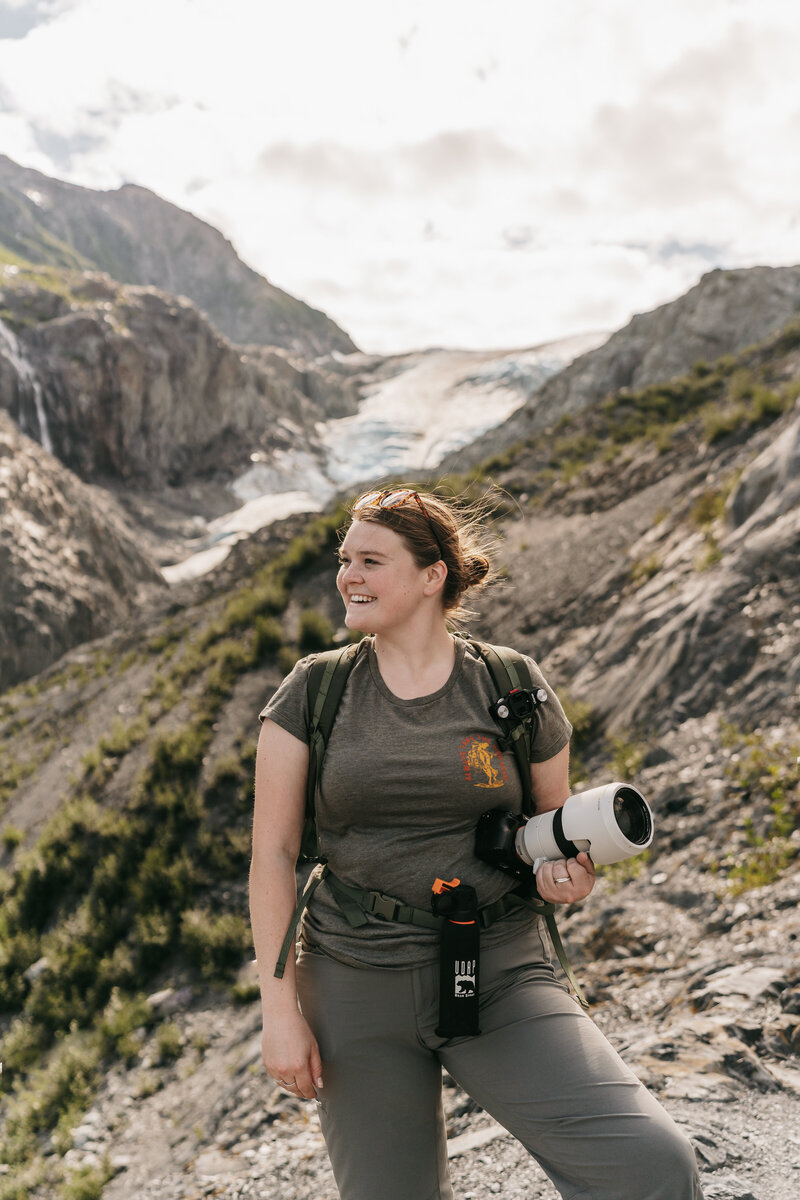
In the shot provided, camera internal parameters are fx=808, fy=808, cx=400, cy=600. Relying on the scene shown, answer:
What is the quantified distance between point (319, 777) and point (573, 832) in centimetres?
70

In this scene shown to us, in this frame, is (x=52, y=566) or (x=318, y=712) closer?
(x=318, y=712)

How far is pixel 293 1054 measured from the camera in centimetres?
201

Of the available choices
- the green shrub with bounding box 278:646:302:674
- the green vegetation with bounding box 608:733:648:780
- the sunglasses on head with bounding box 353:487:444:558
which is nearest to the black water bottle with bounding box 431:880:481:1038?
the sunglasses on head with bounding box 353:487:444:558

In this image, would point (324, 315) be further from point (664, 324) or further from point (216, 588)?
point (216, 588)

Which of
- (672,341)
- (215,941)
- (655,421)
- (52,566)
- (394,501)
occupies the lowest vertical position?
(215,941)

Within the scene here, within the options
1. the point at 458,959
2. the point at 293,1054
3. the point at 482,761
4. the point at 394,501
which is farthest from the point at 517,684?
the point at 293,1054

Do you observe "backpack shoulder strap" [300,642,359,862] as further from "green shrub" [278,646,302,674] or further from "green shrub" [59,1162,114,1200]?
"green shrub" [278,646,302,674]

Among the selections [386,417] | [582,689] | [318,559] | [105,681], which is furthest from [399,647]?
[386,417]

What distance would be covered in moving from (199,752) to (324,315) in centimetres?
18152

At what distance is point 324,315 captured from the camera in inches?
7072

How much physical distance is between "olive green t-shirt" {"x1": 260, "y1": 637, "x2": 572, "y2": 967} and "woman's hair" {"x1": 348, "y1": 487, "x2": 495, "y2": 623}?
1.40 feet

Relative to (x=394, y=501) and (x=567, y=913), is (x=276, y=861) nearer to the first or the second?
(x=394, y=501)

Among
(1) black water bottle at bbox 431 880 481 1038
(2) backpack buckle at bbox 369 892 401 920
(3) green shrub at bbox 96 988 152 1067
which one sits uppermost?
(2) backpack buckle at bbox 369 892 401 920

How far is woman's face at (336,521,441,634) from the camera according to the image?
2.36 metres
